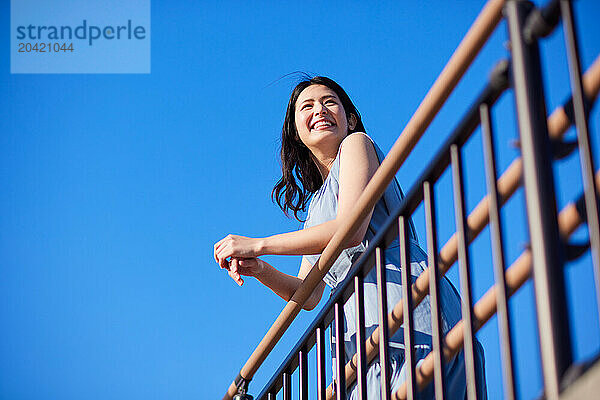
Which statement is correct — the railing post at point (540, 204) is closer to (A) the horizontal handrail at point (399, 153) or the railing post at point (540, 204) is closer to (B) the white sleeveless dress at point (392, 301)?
(A) the horizontal handrail at point (399, 153)

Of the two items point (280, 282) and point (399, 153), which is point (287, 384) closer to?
point (280, 282)

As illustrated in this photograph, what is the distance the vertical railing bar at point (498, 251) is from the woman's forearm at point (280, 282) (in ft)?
3.62

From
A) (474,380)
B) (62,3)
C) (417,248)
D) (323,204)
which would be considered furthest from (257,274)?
(62,3)

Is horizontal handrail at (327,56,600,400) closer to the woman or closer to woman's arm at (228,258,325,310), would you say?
the woman

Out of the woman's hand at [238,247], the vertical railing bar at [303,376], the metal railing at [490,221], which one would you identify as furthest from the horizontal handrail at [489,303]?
the woman's hand at [238,247]

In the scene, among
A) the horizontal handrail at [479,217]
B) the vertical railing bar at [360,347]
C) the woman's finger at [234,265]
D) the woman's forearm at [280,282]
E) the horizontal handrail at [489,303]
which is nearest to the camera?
the horizontal handrail at [479,217]

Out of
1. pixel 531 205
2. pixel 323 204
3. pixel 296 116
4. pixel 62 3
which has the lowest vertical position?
pixel 531 205

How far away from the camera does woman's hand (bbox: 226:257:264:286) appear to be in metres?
2.18

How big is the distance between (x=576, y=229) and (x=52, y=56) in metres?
9.74

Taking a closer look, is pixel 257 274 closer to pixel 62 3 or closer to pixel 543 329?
pixel 543 329

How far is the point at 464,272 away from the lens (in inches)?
54.4

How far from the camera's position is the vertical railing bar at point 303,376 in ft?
7.26

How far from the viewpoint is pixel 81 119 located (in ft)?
35.3

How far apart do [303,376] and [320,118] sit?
0.73 metres
